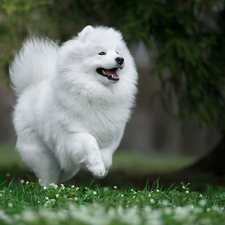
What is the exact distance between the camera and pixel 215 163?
8.11m

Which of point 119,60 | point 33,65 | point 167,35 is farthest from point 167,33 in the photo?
point 119,60

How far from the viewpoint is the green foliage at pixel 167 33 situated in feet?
19.2

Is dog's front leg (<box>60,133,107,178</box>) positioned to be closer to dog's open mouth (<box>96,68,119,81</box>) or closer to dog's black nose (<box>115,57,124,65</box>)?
dog's open mouth (<box>96,68,119,81</box>)

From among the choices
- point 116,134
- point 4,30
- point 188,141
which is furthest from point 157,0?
point 188,141

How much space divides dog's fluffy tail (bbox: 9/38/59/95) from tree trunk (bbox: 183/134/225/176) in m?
4.93

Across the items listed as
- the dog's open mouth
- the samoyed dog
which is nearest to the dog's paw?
the samoyed dog

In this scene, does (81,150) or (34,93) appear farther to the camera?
(34,93)

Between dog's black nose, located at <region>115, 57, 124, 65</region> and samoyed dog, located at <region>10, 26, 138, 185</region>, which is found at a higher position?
dog's black nose, located at <region>115, 57, 124, 65</region>

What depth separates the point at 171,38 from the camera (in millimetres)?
5957

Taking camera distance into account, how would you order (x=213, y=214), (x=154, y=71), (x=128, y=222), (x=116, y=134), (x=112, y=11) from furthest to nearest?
(x=112, y=11) < (x=154, y=71) < (x=116, y=134) < (x=213, y=214) < (x=128, y=222)

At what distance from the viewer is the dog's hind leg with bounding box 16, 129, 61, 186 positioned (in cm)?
439

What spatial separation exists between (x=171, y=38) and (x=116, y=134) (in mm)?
2743

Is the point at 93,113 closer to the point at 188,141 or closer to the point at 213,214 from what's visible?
the point at 213,214

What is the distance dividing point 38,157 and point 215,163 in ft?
16.6
